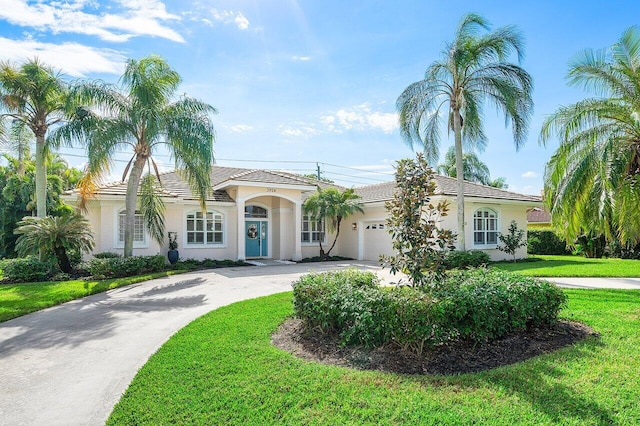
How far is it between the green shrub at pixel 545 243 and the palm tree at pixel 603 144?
16790 mm

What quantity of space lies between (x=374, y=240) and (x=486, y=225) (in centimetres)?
609

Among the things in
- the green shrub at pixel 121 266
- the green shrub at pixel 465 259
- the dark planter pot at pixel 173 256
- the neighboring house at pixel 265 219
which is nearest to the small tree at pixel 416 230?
the green shrub at pixel 465 259

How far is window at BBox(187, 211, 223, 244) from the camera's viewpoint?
65.6 feet

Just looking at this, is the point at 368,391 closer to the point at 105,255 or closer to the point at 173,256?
the point at 105,255

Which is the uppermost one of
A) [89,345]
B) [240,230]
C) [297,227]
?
[297,227]

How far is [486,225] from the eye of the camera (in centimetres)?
2166

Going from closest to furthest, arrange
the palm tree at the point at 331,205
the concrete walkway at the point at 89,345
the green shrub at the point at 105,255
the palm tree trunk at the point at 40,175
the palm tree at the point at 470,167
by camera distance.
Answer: the concrete walkway at the point at 89,345 < the palm tree trunk at the point at 40,175 < the green shrub at the point at 105,255 < the palm tree at the point at 331,205 < the palm tree at the point at 470,167

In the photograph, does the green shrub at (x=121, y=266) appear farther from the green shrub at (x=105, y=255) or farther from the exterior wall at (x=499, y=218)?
the exterior wall at (x=499, y=218)

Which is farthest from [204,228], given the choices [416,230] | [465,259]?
[416,230]

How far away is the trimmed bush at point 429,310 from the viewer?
5.31 metres

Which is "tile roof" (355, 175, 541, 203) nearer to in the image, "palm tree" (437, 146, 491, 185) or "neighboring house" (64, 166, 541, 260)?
"neighboring house" (64, 166, 541, 260)

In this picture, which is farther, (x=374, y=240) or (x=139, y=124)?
(x=374, y=240)

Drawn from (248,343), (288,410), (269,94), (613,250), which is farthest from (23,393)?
(613,250)

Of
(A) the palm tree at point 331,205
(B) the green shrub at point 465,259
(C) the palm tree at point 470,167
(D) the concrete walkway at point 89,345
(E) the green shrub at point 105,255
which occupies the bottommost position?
(D) the concrete walkway at point 89,345
